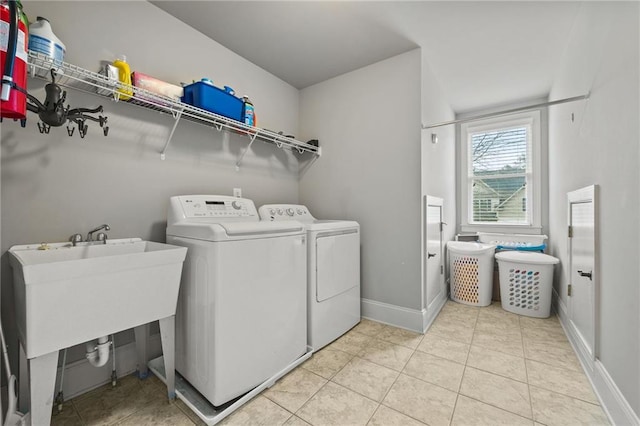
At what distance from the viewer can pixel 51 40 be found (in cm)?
120

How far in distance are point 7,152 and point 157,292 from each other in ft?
3.19

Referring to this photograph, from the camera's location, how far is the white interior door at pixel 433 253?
2.31m

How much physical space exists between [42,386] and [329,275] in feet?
4.97

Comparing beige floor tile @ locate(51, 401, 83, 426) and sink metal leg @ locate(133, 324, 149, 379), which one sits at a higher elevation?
sink metal leg @ locate(133, 324, 149, 379)

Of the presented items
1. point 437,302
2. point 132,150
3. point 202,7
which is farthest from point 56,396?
point 437,302

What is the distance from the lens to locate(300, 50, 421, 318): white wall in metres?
2.25

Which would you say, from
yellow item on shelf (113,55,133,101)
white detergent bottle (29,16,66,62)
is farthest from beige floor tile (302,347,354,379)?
white detergent bottle (29,16,66,62)

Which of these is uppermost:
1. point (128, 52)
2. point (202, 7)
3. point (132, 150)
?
point (202, 7)

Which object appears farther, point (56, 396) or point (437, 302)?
point (437, 302)

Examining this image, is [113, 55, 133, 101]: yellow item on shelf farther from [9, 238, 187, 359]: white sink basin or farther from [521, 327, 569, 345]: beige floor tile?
[521, 327, 569, 345]: beige floor tile

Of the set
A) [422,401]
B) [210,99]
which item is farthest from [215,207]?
[422,401]

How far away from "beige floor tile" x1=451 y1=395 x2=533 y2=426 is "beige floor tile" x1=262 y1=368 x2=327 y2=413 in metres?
0.72

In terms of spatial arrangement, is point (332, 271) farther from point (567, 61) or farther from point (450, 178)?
point (567, 61)

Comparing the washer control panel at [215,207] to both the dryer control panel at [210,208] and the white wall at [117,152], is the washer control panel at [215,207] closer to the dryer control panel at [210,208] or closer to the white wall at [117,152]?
the dryer control panel at [210,208]
